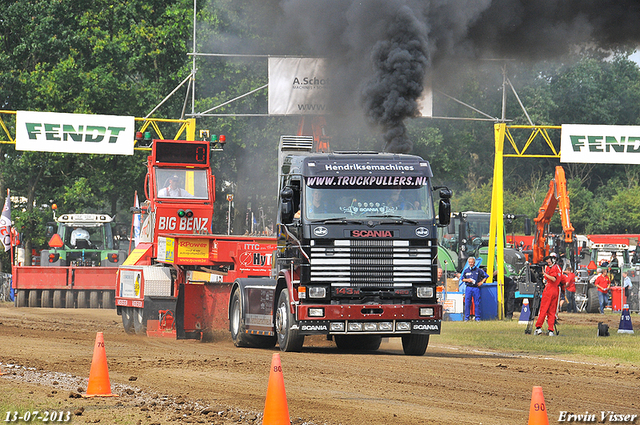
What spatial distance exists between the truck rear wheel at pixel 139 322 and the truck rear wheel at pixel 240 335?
284 cm

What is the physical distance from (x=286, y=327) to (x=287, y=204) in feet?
6.53

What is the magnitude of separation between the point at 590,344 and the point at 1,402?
12.2 m

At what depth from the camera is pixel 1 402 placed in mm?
9625

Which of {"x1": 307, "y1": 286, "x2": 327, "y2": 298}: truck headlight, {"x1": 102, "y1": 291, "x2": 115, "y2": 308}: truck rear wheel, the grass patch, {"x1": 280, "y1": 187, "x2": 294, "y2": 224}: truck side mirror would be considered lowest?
the grass patch

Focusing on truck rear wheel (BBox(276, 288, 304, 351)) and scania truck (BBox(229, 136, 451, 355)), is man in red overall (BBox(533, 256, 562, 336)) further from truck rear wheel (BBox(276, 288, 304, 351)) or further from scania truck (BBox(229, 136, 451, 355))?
truck rear wheel (BBox(276, 288, 304, 351))

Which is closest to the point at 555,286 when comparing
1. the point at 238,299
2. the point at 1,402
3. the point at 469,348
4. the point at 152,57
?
the point at 469,348

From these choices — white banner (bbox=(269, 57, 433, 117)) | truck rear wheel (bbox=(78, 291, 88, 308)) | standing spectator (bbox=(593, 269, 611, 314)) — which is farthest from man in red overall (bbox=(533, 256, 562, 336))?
truck rear wheel (bbox=(78, 291, 88, 308))

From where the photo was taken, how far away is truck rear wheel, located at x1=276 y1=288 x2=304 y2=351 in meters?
14.7

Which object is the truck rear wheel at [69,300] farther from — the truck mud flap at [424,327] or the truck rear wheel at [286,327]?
the truck mud flap at [424,327]

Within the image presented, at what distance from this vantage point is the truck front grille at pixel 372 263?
562 inches

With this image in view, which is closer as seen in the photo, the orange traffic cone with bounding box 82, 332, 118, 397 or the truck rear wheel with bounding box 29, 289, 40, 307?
the orange traffic cone with bounding box 82, 332, 118, 397

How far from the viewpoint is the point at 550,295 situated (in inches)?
801

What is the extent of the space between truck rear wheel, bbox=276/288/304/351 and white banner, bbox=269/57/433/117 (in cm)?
1363

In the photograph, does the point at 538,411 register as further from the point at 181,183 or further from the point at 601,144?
the point at 601,144
